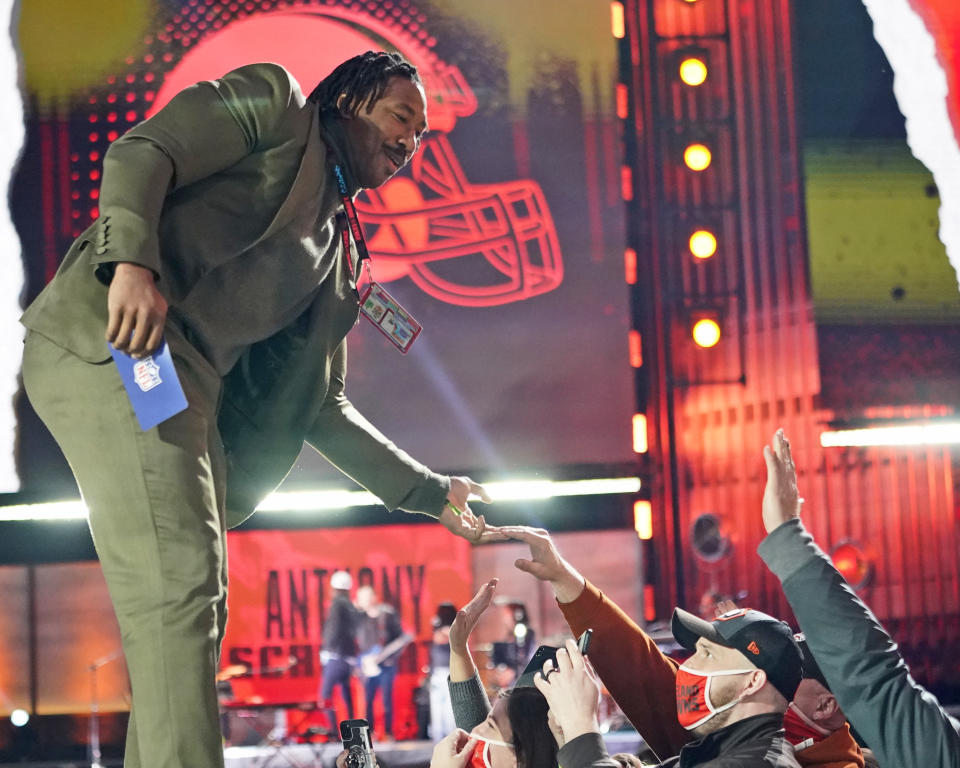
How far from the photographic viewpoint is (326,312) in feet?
5.59

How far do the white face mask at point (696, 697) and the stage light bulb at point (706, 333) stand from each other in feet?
A: 19.7

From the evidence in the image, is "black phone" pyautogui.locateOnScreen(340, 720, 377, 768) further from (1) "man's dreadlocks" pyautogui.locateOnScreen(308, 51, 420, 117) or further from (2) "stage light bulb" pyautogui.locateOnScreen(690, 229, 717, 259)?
(2) "stage light bulb" pyautogui.locateOnScreen(690, 229, 717, 259)

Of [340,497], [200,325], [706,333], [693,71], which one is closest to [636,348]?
[706,333]

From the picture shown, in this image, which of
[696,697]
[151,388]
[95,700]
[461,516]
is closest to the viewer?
[151,388]

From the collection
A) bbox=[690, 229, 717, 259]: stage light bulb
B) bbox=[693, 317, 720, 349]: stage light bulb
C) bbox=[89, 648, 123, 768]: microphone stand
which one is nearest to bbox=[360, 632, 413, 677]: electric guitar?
bbox=[89, 648, 123, 768]: microphone stand

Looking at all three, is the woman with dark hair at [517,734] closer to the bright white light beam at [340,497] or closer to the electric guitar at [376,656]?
the electric guitar at [376,656]

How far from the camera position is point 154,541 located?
1334mm

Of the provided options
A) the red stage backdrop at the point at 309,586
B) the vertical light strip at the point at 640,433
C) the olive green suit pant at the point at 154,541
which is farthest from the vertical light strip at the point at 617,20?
the olive green suit pant at the point at 154,541

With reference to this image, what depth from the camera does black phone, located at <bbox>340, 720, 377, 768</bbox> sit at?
212cm

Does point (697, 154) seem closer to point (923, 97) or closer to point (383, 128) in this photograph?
point (923, 97)

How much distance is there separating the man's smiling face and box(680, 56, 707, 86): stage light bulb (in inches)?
255

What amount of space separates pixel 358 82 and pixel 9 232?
21.3 feet

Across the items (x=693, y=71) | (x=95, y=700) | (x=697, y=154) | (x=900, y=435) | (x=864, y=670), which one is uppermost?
(x=693, y=71)

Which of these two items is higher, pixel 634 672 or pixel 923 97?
pixel 923 97
